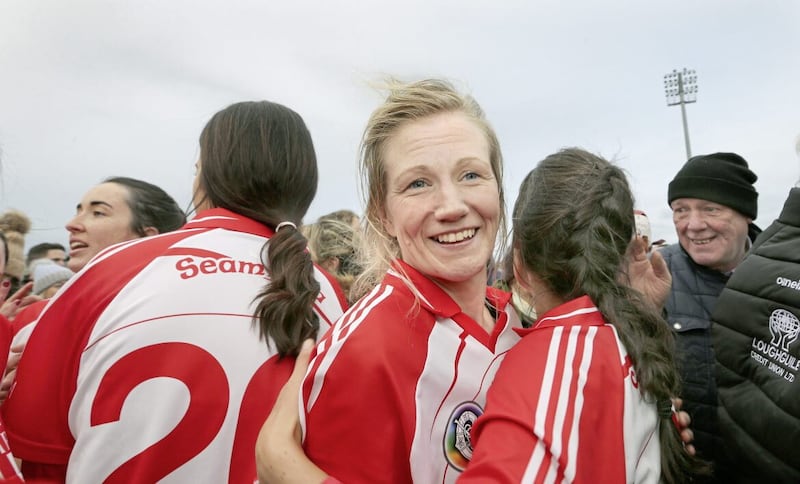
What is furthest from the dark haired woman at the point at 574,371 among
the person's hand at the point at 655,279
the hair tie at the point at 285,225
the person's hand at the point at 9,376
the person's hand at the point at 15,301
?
the person's hand at the point at 15,301

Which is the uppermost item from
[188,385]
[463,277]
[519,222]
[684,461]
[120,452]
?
[519,222]

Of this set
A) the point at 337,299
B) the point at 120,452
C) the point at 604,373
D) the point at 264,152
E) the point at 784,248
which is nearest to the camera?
the point at 604,373

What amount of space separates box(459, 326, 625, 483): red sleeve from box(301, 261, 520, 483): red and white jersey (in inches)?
5.7

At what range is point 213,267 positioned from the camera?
1.55 metres

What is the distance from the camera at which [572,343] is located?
1.28 meters

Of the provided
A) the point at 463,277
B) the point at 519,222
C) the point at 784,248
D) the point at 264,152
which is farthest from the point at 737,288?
the point at 264,152

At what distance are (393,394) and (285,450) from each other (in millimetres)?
283

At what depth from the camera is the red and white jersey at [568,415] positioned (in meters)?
1.08

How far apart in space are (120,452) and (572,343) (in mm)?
1174

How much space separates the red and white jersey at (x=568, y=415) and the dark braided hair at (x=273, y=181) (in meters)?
0.66

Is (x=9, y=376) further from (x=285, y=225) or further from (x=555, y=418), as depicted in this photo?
(x=555, y=418)

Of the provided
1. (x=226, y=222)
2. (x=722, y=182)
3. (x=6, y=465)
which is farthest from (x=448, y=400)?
(x=722, y=182)

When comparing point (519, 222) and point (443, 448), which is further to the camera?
point (519, 222)

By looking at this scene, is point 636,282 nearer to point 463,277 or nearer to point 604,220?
point 604,220
